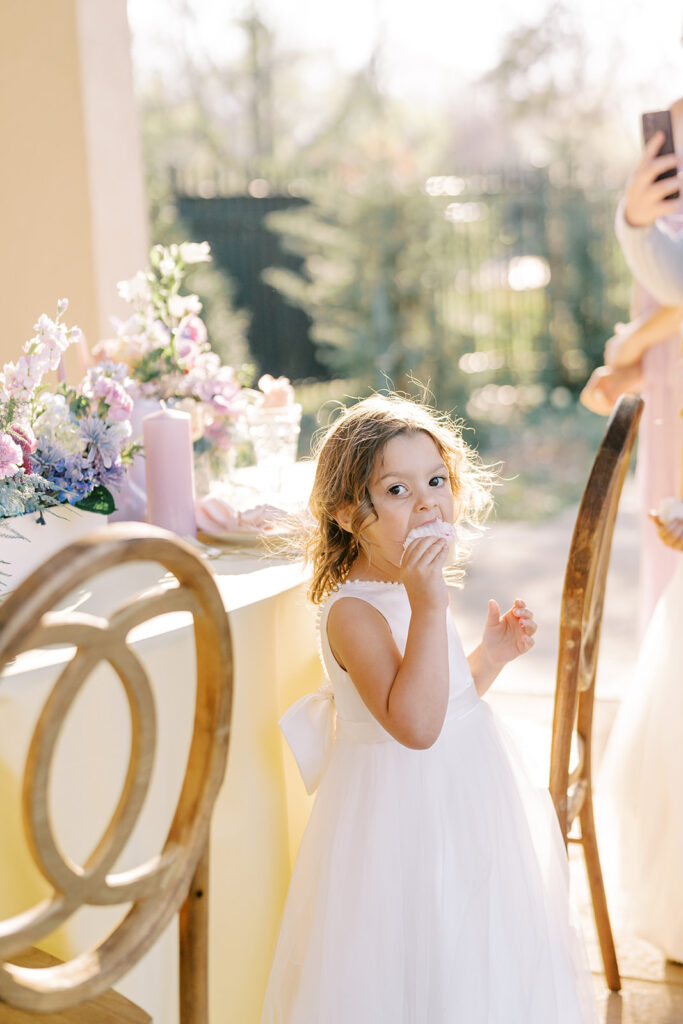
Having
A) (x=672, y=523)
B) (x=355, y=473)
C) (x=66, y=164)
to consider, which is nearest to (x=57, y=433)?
(x=355, y=473)

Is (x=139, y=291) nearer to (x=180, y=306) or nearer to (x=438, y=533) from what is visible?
(x=180, y=306)

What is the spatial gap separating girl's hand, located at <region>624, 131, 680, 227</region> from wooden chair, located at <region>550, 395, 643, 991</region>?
73 centimetres

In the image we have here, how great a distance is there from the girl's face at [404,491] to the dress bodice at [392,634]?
0.20 feet

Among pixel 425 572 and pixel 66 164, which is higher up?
pixel 66 164

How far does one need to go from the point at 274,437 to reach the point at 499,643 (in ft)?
2.17

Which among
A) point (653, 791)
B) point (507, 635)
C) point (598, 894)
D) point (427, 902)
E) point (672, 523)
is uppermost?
point (672, 523)

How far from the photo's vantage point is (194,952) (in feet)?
3.29

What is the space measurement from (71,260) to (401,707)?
2441 millimetres

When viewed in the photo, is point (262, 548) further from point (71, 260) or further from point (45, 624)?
point (71, 260)

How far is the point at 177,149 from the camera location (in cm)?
1082

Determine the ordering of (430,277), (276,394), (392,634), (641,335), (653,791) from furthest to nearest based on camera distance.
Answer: (430,277) < (641,335) < (276,394) < (653,791) < (392,634)

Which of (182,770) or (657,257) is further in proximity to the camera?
(657,257)

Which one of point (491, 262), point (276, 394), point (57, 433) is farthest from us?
point (491, 262)

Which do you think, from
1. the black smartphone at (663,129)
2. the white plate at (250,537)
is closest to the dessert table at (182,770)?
the white plate at (250,537)
